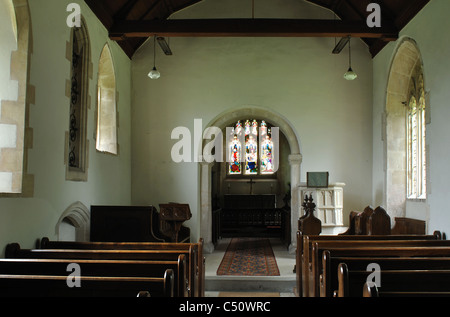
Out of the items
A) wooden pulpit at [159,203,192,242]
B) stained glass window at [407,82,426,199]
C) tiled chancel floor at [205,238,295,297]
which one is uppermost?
stained glass window at [407,82,426,199]

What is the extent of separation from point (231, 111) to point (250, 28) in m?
1.81

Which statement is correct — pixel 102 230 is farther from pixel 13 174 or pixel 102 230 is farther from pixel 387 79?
pixel 387 79

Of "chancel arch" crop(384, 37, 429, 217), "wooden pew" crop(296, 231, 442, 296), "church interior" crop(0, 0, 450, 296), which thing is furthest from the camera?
"chancel arch" crop(384, 37, 429, 217)

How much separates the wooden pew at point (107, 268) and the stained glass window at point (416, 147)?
4539mm

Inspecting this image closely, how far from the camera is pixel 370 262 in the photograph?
10.7 feet

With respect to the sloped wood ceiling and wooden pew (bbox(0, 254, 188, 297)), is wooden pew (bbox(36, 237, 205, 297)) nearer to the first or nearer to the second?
wooden pew (bbox(0, 254, 188, 297))

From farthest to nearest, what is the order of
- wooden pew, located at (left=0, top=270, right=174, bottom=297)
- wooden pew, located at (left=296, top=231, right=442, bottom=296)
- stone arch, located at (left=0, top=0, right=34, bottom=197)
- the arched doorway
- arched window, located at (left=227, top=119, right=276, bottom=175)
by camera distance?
arched window, located at (left=227, top=119, right=276, bottom=175), the arched doorway, wooden pew, located at (left=296, top=231, right=442, bottom=296), stone arch, located at (left=0, top=0, right=34, bottom=197), wooden pew, located at (left=0, top=270, right=174, bottom=297)

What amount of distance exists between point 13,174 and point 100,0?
3105 millimetres

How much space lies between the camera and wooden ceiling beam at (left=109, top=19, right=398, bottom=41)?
653cm

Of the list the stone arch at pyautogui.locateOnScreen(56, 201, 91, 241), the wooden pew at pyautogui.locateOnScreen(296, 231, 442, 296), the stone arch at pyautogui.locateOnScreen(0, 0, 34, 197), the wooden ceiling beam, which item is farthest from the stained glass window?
the stone arch at pyautogui.locateOnScreen(0, 0, 34, 197)

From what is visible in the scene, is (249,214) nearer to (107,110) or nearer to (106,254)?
(107,110)

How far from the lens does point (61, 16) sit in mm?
4926

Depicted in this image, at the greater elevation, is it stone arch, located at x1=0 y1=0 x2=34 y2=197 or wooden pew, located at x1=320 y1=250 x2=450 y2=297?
stone arch, located at x1=0 y1=0 x2=34 y2=197

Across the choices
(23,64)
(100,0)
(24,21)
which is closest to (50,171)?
(23,64)
